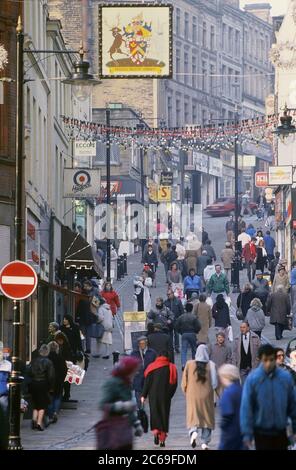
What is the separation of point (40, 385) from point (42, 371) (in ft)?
1.00

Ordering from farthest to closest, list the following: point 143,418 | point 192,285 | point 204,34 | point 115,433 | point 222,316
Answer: point 204,34 → point 192,285 → point 222,316 → point 143,418 → point 115,433

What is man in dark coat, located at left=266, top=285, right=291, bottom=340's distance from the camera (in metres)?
40.0

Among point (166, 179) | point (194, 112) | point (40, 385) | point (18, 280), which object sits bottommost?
point (40, 385)

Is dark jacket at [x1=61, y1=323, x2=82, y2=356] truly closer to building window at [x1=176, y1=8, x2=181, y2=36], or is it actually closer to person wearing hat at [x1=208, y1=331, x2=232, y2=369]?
person wearing hat at [x1=208, y1=331, x2=232, y2=369]

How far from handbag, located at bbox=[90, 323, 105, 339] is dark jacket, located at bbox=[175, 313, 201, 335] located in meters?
4.31

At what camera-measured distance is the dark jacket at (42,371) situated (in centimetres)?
2698

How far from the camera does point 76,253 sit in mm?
46125

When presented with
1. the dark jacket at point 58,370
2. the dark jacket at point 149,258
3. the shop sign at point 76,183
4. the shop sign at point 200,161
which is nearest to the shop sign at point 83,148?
the shop sign at point 76,183

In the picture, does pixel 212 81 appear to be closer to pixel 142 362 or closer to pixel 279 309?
pixel 279 309

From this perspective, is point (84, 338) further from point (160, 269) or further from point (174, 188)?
point (174, 188)

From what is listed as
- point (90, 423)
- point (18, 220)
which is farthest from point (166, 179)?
point (18, 220)

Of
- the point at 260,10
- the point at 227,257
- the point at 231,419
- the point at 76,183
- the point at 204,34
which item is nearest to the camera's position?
the point at 231,419

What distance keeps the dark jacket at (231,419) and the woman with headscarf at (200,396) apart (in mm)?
5858
